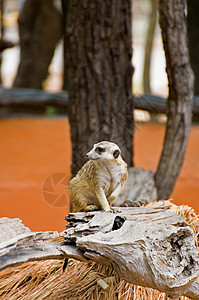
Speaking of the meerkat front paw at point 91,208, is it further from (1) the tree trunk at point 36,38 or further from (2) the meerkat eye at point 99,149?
(1) the tree trunk at point 36,38

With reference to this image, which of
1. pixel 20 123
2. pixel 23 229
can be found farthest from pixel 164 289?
pixel 20 123

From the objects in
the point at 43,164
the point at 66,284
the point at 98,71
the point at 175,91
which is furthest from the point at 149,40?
Result: the point at 66,284

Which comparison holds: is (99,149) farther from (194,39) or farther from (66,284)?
(194,39)

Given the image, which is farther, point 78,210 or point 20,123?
point 20,123

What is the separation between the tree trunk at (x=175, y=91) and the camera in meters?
3.36

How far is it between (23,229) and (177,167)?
226 cm

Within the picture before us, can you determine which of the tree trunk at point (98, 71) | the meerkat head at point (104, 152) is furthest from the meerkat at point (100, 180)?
the tree trunk at point (98, 71)

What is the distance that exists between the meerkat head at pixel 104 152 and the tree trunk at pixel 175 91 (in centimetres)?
168

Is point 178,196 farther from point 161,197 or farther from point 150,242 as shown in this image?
point 150,242

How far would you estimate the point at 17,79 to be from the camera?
920 cm

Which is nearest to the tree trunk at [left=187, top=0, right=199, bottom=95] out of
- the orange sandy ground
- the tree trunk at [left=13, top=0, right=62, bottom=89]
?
the orange sandy ground

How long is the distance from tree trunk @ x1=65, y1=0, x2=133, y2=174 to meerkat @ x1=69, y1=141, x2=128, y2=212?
4.19ft

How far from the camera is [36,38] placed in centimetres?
891

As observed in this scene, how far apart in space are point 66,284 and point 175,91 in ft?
6.75
